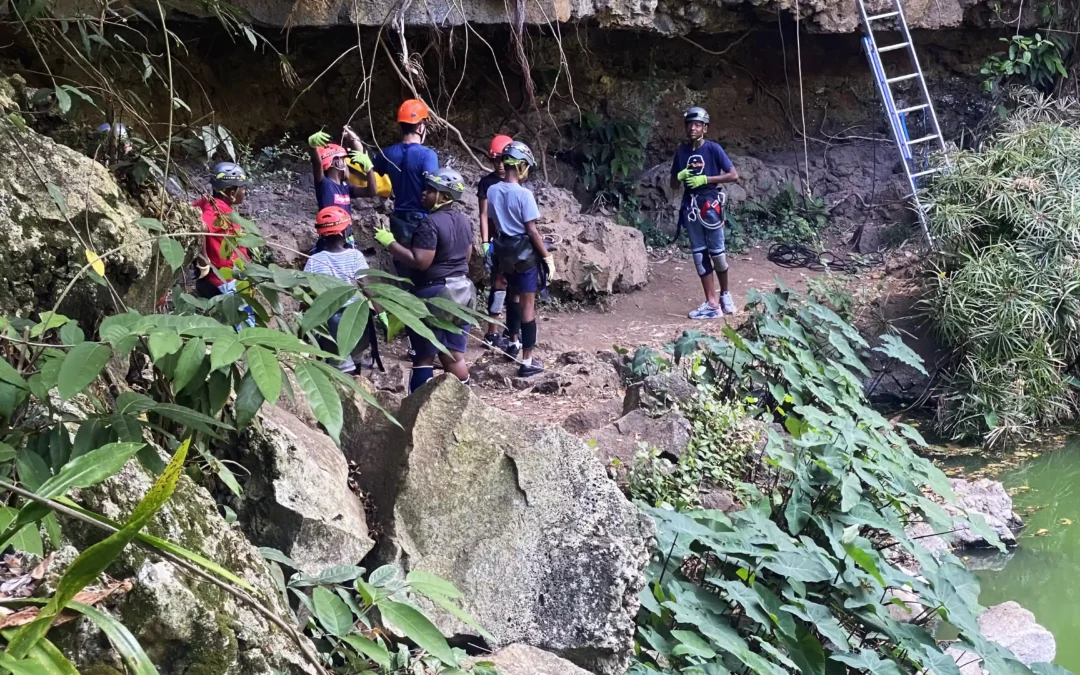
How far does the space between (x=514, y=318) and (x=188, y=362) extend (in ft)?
14.8

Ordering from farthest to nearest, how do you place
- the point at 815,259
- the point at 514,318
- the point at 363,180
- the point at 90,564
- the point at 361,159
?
the point at 815,259 < the point at 363,180 < the point at 514,318 < the point at 361,159 < the point at 90,564

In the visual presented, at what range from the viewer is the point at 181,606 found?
158 cm

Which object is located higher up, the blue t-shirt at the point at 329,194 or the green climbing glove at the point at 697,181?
the green climbing glove at the point at 697,181

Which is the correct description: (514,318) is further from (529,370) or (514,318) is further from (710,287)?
(710,287)

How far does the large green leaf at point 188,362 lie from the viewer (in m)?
1.51

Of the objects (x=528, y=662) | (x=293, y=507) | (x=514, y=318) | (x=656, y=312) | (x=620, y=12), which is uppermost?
(x=620, y=12)

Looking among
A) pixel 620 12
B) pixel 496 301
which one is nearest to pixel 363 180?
pixel 496 301

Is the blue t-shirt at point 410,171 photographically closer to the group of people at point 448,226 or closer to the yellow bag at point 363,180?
the group of people at point 448,226

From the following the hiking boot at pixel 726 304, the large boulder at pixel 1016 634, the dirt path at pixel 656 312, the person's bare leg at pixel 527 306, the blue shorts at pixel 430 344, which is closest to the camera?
the large boulder at pixel 1016 634

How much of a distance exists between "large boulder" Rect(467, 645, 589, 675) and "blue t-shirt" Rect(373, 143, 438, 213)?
3721 mm

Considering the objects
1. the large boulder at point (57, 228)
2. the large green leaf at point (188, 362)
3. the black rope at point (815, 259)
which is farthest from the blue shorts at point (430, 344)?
the black rope at point (815, 259)

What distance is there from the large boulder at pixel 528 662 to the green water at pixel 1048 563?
304 centimetres

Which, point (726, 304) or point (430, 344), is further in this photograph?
point (726, 304)

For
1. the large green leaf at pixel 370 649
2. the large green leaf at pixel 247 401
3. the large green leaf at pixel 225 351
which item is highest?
the large green leaf at pixel 225 351
